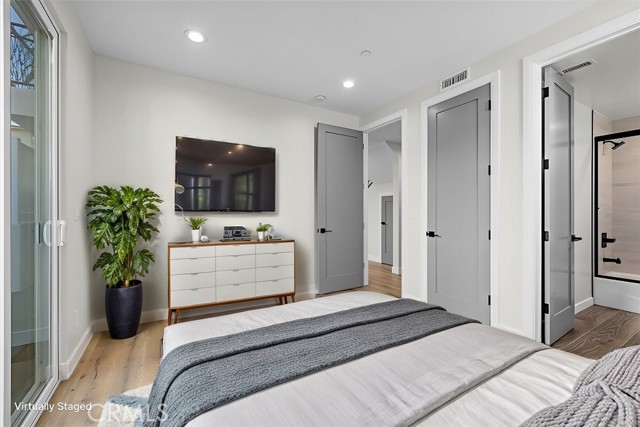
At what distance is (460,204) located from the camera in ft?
10.2

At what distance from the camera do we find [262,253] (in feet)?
11.1

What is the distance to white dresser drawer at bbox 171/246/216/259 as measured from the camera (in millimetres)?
2900

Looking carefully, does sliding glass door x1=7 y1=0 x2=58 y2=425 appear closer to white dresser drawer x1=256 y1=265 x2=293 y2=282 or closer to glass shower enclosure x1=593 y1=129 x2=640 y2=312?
white dresser drawer x1=256 y1=265 x2=293 y2=282

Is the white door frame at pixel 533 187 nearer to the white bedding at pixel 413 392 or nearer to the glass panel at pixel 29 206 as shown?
the white bedding at pixel 413 392

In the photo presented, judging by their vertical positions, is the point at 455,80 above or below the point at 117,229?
above

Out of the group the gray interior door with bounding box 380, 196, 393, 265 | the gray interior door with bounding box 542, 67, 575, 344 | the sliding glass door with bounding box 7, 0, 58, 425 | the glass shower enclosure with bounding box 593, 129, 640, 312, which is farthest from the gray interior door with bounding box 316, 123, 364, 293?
the glass shower enclosure with bounding box 593, 129, 640, 312

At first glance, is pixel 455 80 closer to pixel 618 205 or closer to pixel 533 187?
pixel 533 187

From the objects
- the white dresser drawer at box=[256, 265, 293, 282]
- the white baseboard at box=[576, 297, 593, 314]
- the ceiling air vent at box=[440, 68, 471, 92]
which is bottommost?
the white baseboard at box=[576, 297, 593, 314]

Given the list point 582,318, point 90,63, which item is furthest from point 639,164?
point 90,63

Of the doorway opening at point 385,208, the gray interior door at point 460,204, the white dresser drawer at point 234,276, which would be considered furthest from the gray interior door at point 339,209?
the gray interior door at point 460,204

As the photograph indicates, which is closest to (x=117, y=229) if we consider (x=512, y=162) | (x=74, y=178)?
(x=74, y=178)

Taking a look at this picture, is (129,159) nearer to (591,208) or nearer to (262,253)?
(262,253)

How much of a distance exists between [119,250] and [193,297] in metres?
0.83

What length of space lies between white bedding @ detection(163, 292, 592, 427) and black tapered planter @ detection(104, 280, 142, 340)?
5.79 feet
